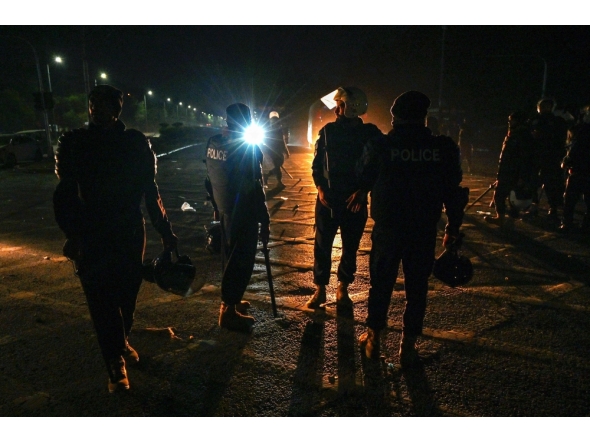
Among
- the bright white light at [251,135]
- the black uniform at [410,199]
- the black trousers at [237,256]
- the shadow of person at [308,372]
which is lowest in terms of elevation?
the shadow of person at [308,372]

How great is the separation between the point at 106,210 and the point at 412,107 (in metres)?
2.08

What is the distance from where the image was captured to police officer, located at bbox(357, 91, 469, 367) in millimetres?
2885

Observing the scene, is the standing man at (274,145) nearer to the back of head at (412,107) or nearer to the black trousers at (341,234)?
the black trousers at (341,234)

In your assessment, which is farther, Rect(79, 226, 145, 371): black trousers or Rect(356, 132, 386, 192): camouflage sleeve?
Rect(356, 132, 386, 192): camouflage sleeve

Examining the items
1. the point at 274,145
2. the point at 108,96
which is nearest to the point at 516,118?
the point at 274,145

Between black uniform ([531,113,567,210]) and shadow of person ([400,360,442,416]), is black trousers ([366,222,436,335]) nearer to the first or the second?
shadow of person ([400,360,442,416])

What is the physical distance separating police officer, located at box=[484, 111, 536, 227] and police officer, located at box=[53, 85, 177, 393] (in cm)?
616

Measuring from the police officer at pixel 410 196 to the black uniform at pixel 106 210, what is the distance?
156 centimetres

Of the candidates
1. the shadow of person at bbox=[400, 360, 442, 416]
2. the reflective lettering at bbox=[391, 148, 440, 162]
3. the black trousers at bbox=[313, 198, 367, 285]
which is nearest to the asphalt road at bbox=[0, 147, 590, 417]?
the shadow of person at bbox=[400, 360, 442, 416]

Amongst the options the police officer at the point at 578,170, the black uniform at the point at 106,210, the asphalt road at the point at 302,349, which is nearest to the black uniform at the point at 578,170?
the police officer at the point at 578,170

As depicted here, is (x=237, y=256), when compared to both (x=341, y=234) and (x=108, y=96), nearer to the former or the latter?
(x=341, y=234)

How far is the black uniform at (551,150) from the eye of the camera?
7.54 meters

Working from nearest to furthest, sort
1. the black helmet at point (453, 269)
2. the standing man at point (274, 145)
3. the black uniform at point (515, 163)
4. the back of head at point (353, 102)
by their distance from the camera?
the black helmet at point (453, 269) < the back of head at point (353, 102) < the black uniform at point (515, 163) < the standing man at point (274, 145)

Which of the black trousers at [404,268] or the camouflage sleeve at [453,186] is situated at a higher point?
the camouflage sleeve at [453,186]
